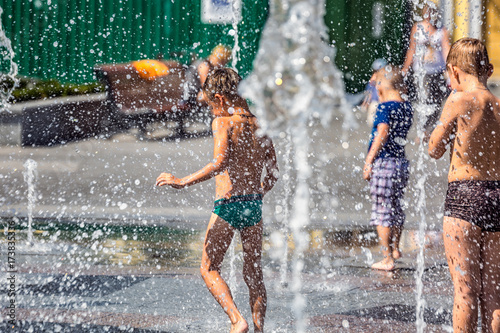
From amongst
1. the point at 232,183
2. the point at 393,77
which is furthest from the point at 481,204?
the point at 393,77

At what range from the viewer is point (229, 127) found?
3.64 m

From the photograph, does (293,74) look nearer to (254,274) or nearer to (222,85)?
(222,85)

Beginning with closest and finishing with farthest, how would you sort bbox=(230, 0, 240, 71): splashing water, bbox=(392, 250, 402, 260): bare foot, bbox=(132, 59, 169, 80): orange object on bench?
bbox=(392, 250, 402, 260): bare foot
bbox=(132, 59, 169, 80): orange object on bench
bbox=(230, 0, 240, 71): splashing water

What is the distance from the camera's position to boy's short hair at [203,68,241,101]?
144 inches

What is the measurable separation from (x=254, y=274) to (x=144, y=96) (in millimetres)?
9635

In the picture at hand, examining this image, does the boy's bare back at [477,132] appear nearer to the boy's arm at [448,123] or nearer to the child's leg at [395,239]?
the boy's arm at [448,123]

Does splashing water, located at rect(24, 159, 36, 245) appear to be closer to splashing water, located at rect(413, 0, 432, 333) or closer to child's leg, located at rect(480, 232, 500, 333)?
splashing water, located at rect(413, 0, 432, 333)

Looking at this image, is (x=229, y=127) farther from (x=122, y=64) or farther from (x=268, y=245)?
(x=122, y=64)

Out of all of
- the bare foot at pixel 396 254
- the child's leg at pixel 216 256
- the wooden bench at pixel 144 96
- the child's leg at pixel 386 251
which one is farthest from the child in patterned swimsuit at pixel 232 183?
the wooden bench at pixel 144 96

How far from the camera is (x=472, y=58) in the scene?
330 centimetres

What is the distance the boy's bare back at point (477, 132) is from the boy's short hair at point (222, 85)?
44.4 inches

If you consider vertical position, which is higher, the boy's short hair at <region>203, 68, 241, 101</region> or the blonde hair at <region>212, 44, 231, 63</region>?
the boy's short hair at <region>203, 68, 241, 101</region>

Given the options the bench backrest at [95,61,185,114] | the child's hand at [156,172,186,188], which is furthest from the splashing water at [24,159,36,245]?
the child's hand at [156,172,186,188]

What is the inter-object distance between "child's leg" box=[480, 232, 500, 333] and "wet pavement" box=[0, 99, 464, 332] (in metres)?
0.72
